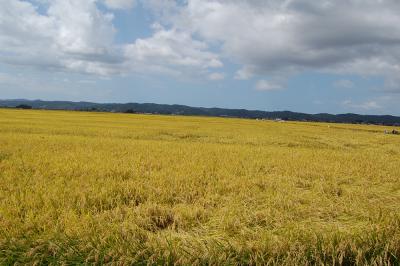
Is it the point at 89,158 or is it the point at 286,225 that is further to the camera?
the point at 89,158

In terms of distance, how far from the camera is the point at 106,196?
281 inches

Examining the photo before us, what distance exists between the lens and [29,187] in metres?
7.61

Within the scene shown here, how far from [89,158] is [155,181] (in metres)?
4.94

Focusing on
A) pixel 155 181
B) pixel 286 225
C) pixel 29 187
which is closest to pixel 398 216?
pixel 286 225

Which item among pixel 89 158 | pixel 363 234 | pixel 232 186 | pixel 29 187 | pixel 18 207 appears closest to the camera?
pixel 363 234

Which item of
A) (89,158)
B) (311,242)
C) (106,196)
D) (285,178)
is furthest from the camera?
(89,158)

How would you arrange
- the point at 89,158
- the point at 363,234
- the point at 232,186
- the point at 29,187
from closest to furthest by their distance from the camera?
the point at 363,234 < the point at 29,187 < the point at 232,186 < the point at 89,158

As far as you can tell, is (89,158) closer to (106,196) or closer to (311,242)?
(106,196)

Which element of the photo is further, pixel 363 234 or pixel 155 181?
pixel 155 181

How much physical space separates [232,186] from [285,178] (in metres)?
2.44

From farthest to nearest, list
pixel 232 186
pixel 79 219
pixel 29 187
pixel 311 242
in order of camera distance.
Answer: pixel 232 186, pixel 29 187, pixel 79 219, pixel 311 242

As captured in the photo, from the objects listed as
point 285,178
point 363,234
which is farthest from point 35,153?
point 363,234

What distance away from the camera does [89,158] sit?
12.7 metres

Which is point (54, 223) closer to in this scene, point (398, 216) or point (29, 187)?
point (29, 187)
